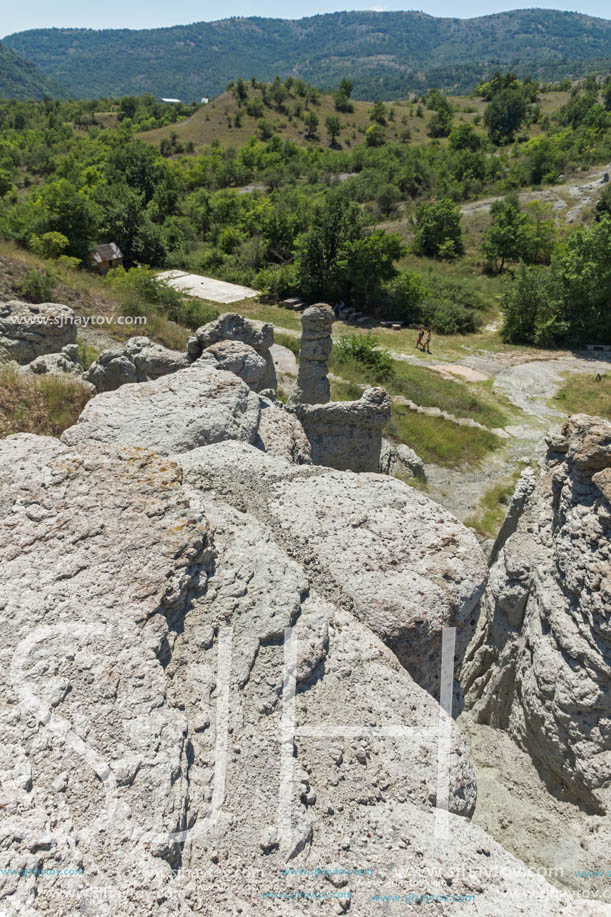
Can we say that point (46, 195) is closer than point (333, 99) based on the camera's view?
Yes

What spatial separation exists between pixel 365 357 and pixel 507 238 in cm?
2767

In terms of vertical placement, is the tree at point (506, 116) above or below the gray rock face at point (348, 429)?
above

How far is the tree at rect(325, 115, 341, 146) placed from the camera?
3639 inches

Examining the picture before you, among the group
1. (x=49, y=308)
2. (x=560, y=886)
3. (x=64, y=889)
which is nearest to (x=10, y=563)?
(x=64, y=889)

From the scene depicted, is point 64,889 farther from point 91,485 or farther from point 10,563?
point 91,485

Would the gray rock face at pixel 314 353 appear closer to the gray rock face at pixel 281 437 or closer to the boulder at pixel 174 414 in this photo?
the gray rock face at pixel 281 437

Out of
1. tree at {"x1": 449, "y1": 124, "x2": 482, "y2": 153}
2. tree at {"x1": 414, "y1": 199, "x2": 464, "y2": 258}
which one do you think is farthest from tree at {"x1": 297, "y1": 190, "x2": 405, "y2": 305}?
tree at {"x1": 449, "y1": 124, "x2": 482, "y2": 153}

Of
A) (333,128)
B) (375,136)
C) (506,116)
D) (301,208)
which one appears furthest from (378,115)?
(301,208)

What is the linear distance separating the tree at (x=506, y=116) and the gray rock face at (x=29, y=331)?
98.0 metres

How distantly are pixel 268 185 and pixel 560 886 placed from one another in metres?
72.8

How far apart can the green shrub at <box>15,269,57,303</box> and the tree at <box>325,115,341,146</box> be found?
88810 millimetres

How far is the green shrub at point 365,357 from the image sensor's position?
85.1 feet

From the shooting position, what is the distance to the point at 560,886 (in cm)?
420

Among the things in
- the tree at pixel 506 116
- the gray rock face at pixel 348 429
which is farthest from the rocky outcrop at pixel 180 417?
the tree at pixel 506 116
